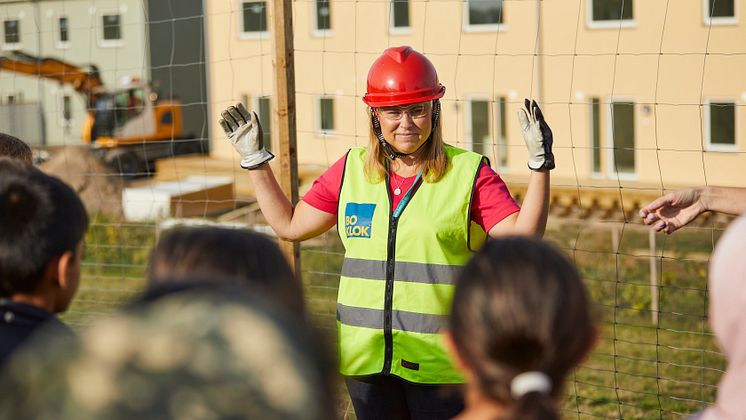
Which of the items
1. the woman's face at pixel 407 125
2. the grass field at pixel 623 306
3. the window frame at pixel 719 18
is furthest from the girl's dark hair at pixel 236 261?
the window frame at pixel 719 18

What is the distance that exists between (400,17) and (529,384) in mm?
18036

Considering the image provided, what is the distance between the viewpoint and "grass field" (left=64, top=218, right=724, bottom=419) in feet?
18.5

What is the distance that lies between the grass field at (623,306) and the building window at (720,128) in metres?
3.80

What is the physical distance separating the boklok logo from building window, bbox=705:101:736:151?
45.9 feet

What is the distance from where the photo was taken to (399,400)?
11.0ft

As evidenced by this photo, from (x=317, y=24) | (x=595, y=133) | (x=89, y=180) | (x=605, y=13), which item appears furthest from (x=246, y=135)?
(x=317, y=24)

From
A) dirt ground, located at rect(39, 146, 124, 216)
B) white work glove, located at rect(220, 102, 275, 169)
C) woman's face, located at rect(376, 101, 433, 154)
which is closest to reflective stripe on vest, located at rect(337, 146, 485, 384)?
woman's face, located at rect(376, 101, 433, 154)

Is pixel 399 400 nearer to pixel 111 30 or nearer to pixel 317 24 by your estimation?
pixel 317 24

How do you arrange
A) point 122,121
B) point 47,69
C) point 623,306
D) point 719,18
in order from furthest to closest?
point 122,121, point 47,69, point 719,18, point 623,306

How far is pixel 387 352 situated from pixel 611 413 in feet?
9.13

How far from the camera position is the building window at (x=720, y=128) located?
16406 mm

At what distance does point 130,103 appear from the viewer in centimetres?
2203

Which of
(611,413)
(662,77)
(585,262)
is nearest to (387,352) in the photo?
(611,413)

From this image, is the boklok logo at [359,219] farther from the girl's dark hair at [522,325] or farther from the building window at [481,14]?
the building window at [481,14]
